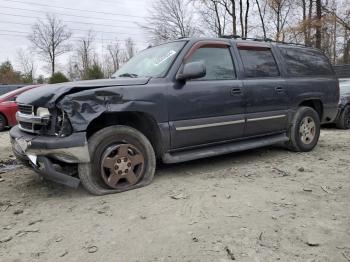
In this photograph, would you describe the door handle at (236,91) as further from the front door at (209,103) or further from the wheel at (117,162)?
the wheel at (117,162)

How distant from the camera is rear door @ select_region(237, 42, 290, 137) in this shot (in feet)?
18.0

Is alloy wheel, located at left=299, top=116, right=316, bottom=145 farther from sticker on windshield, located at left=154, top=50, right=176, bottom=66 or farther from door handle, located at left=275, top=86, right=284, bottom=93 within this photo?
sticker on windshield, located at left=154, top=50, right=176, bottom=66

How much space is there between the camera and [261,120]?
5637 mm

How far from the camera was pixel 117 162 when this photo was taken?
424 cm

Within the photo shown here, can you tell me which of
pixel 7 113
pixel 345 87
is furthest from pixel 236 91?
pixel 7 113

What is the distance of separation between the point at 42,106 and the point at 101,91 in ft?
2.10

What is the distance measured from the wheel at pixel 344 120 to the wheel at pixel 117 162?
6925 millimetres

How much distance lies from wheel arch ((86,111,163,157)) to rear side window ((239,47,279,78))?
1.74 meters

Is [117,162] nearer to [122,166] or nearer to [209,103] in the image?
[122,166]

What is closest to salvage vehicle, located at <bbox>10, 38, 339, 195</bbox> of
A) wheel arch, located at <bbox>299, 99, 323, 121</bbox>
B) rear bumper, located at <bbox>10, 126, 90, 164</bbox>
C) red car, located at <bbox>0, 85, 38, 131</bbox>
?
rear bumper, located at <bbox>10, 126, 90, 164</bbox>

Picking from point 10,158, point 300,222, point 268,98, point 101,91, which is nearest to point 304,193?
point 300,222

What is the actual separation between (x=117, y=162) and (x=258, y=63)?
2.81m

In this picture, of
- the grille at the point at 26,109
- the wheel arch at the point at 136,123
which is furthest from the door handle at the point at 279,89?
the grille at the point at 26,109

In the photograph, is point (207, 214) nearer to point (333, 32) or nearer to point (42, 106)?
point (42, 106)
